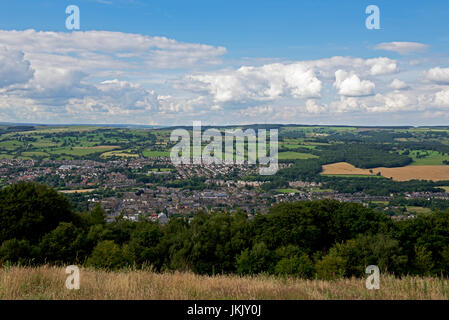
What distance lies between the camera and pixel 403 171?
11312 cm

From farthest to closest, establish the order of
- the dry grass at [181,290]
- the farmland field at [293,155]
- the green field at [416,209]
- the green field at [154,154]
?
the farmland field at [293,155], the green field at [154,154], the green field at [416,209], the dry grass at [181,290]

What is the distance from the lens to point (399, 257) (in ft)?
67.3

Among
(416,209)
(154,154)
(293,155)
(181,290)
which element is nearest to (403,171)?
(293,155)

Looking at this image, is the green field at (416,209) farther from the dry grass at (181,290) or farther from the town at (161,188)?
the dry grass at (181,290)

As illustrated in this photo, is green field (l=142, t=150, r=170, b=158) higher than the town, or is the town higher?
green field (l=142, t=150, r=170, b=158)

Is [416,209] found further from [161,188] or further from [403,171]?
[161,188]

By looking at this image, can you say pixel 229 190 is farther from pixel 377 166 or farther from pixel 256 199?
pixel 377 166

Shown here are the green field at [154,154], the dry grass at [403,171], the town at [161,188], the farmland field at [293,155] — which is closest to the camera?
the town at [161,188]

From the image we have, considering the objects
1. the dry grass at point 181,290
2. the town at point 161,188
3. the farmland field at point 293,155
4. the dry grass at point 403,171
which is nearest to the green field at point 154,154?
the town at point 161,188

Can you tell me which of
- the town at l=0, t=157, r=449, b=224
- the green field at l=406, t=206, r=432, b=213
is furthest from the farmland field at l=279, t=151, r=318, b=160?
the green field at l=406, t=206, r=432, b=213

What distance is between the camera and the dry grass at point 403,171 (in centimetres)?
10344

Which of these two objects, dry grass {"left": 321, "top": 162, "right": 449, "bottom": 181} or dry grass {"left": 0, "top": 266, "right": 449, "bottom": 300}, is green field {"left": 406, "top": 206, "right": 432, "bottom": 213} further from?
dry grass {"left": 0, "top": 266, "right": 449, "bottom": 300}

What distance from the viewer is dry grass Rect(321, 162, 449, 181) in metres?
103
